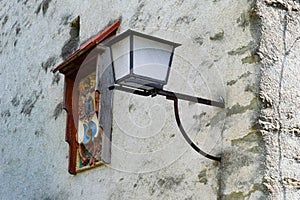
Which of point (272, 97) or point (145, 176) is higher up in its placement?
point (272, 97)

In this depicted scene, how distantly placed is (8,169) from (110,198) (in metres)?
2.06

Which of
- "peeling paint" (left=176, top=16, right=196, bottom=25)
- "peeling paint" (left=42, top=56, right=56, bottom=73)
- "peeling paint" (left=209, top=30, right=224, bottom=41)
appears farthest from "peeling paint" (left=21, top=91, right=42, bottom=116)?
"peeling paint" (left=209, top=30, right=224, bottom=41)

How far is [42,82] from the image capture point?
17.8ft

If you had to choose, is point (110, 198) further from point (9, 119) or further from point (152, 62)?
point (9, 119)

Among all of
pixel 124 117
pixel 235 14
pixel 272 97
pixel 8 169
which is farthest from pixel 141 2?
pixel 8 169

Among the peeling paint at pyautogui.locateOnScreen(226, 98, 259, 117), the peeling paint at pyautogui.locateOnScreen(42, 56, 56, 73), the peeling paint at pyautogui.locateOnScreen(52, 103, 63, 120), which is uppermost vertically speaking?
the peeling paint at pyautogui.locateOnScreen(42, 56, 56, 73)

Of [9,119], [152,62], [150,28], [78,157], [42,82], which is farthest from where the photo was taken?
[9,119]

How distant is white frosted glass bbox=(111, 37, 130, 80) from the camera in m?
2.94

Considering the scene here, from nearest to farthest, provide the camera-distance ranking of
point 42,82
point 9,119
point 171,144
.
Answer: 1. point 171,144
2. point 42,82
3. point 9,119

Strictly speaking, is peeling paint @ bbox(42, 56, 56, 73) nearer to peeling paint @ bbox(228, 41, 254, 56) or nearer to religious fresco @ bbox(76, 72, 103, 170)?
religious fresco @ bbox(76, 72, 103, 170)

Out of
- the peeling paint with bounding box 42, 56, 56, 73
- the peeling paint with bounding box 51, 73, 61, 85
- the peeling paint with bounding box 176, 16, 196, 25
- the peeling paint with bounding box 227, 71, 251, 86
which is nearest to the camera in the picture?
the peeling paint with bounding box 227, 71, 251, 86

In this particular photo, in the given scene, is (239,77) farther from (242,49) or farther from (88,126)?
(88,126)

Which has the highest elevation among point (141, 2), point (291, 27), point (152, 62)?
point (141, 2)

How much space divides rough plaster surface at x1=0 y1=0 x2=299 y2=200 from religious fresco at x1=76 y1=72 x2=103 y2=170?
0.12m
